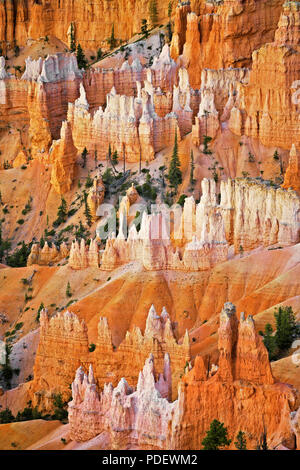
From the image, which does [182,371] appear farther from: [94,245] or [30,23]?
[30,23]

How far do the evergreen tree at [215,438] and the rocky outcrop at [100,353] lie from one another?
7.06 meters

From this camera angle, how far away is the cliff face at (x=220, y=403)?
63.8m

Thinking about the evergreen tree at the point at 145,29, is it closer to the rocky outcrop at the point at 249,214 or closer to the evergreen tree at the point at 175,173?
the evergreen tree at the point at 175,173

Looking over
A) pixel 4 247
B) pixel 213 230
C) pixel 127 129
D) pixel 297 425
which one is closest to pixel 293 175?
pixel 213 230

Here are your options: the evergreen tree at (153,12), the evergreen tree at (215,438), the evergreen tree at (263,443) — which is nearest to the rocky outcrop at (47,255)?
the evergreen tree at (153,12)

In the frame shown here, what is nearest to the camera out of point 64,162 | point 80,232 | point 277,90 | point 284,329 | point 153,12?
point 284,329

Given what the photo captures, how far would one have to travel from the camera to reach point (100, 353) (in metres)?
83.8

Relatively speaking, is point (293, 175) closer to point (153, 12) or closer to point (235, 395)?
point (235, 395)

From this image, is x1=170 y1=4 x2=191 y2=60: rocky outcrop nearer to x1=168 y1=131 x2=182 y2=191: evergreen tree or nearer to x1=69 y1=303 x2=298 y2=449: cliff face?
x1=168 y1=131 x2=182 y2=191: evergreen tree

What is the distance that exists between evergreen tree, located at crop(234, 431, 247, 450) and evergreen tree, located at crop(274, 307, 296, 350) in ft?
31.2

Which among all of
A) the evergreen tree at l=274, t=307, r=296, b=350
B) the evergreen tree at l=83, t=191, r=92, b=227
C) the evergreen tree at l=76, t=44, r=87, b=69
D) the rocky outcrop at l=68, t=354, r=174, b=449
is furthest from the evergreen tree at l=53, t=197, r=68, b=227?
the rocky outcrop at l=68, t=354, r=174, b=449

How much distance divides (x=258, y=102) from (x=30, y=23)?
36590 mm

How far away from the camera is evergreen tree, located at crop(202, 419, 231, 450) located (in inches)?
2500

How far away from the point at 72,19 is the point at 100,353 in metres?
59.8
